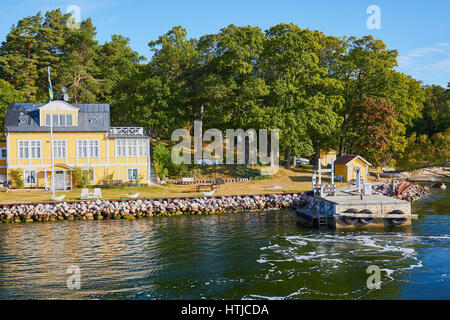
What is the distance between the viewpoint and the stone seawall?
34.4 m

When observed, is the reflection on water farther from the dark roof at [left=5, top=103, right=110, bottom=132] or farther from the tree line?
the tree line

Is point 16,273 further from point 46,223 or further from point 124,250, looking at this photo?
point 46,223

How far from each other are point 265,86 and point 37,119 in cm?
2838

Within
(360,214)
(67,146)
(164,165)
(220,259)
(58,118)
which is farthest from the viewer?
(164,165)

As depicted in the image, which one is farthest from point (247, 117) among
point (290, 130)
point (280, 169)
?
point (280, 169)

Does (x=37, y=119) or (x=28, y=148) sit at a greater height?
(x=37, y=119)

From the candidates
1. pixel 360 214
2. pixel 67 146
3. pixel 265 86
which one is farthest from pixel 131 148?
pixel 360 214

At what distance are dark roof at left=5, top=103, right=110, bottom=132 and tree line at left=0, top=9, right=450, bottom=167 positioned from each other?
12.3 m

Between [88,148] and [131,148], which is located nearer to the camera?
[88,148]

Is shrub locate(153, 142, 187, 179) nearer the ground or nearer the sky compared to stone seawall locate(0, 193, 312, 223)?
nearer the sky

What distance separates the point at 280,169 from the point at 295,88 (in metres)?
11.4

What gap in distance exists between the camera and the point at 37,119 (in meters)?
45.0

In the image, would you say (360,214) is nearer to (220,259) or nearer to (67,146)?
(220,259)

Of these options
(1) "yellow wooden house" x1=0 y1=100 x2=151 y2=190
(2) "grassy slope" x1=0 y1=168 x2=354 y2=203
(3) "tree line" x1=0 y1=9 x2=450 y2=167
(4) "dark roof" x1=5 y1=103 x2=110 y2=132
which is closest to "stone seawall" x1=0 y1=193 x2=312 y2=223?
(2) "grassy slope" x1=0 y1=168 x2=354 y2=203
